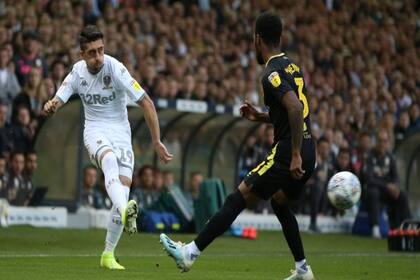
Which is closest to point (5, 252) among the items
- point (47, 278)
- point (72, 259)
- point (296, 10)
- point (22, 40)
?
point (72, 259)

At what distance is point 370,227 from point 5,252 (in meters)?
10.6

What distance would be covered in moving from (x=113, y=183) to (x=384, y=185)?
41.6ft

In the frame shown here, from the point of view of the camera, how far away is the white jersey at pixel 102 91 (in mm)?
13344

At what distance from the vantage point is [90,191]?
880 inches

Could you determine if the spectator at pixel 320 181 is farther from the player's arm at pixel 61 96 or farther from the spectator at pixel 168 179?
the player's arm at pixel 61 96

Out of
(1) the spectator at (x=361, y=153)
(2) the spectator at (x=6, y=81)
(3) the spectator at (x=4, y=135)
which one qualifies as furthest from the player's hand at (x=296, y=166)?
(1) the spectator at (x=361, y=153)

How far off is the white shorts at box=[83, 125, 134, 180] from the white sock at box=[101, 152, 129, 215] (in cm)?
16

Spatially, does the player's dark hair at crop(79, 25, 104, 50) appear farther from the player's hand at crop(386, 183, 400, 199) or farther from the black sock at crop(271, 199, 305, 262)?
the player's hand at crop(386, 183, 400, 199)

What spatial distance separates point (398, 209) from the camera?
24719mm

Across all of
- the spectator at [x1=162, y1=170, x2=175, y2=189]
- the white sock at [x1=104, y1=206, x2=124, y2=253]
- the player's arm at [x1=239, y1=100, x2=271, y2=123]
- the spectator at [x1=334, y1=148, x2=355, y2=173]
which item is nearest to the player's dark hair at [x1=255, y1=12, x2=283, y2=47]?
the player's arm at [x1=239, y1=100, x2=271, y2=123]

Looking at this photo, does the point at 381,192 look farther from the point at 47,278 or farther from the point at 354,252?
the point at 47,278

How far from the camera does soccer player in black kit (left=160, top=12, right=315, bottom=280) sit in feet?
36.7

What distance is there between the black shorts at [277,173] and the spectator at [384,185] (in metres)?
13.0

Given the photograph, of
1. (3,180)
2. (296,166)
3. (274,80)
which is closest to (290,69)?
(274,80)
